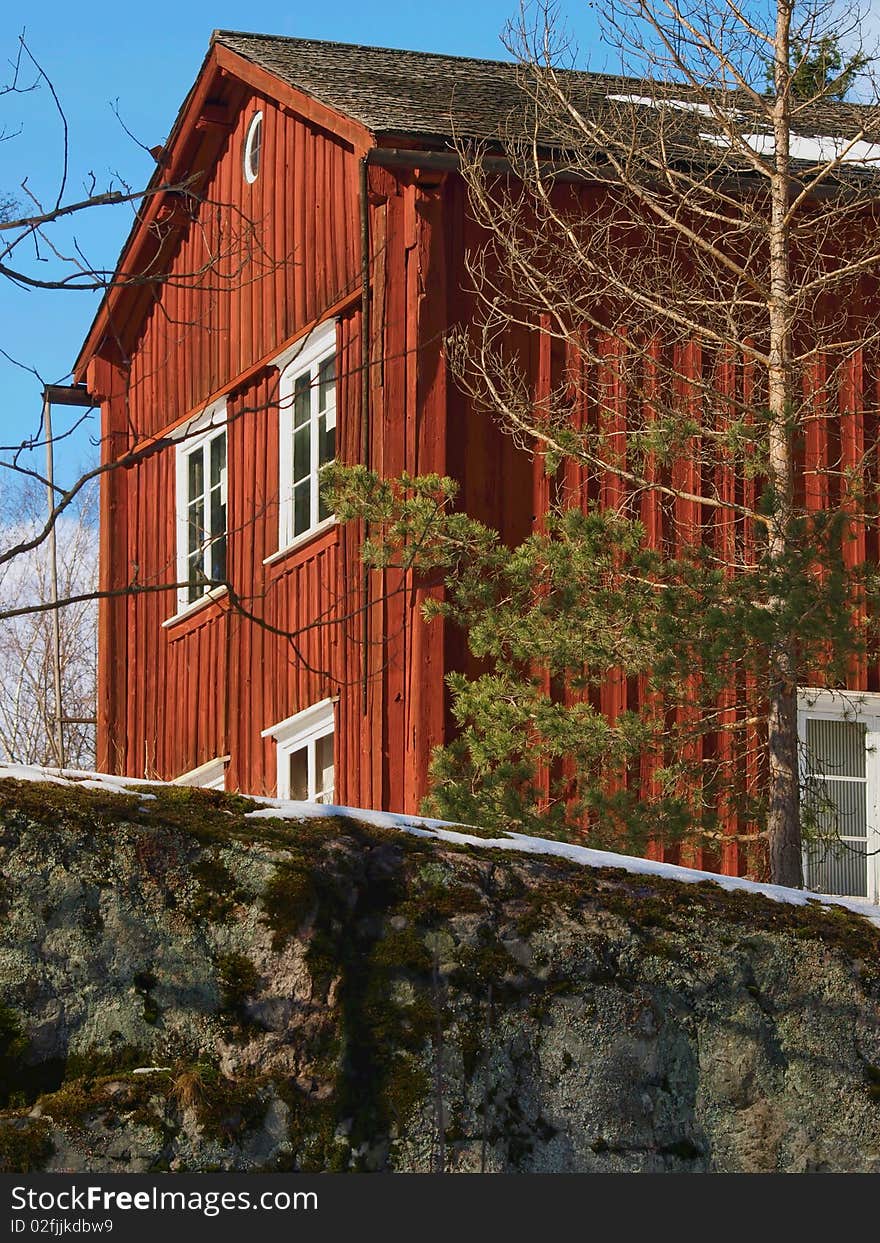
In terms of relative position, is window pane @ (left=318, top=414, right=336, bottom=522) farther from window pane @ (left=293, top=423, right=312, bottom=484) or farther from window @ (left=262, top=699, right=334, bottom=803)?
window @ (left=262, top=699, right=334, bottom=803)

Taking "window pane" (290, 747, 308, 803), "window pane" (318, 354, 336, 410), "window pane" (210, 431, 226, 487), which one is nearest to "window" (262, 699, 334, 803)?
"window pane" (290, 747, 308, 803)

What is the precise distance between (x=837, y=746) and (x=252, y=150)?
698 cm

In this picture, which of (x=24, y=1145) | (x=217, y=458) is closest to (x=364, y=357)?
(x=217, y=458)

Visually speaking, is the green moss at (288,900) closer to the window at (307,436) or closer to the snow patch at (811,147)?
the snow patch at (811,147)

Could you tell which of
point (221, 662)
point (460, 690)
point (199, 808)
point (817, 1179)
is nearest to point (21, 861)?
point (199, 808)

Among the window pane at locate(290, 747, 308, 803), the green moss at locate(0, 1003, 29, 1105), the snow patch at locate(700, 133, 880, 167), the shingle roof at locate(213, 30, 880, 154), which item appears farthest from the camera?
the window pane at locate(290, 747, 308, 803)

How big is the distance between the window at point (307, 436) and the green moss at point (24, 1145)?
9.75m

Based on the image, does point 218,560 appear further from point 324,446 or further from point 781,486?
point 781,486

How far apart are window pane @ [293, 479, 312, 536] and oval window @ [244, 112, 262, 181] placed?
118 inches

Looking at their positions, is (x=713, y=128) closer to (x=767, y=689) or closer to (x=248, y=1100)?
(x=767, y=689)

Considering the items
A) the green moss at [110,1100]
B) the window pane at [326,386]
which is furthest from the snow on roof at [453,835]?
the window pane at [326,386]

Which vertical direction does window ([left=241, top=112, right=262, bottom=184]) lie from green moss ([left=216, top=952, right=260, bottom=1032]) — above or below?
above

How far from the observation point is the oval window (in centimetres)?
1509

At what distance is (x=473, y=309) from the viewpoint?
483 inches
